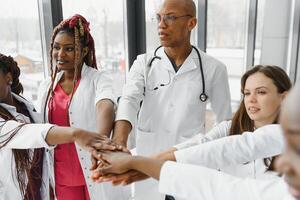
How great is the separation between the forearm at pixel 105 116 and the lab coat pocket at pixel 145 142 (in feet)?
1.41

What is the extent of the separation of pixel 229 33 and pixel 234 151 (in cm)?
247

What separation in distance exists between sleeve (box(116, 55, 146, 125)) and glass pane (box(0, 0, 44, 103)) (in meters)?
0.66

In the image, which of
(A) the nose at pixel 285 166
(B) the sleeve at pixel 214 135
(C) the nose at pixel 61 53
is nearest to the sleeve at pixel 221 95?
(B) the sleeve at pixel 214 135

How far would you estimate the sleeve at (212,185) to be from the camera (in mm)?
850

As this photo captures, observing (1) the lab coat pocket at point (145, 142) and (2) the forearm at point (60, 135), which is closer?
(2) the forearm at point (60, 135)

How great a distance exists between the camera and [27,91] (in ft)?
6.79

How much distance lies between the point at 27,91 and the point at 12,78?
66 centimetres

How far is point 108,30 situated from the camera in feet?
8.80

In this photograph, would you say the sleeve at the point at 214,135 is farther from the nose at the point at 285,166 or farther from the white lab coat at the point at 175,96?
the nose at the point at 285,166

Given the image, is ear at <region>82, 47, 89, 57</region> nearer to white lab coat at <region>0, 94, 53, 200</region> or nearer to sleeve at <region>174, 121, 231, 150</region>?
white lab coat at <region>0, 94, 53, 200</region>

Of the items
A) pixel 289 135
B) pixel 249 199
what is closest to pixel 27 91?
pixel 249 199

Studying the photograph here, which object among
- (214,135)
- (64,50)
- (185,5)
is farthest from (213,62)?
(64,50)

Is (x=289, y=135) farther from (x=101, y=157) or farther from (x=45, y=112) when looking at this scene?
(x=45, y=112)

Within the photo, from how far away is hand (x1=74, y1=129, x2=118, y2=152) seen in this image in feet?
4.08
